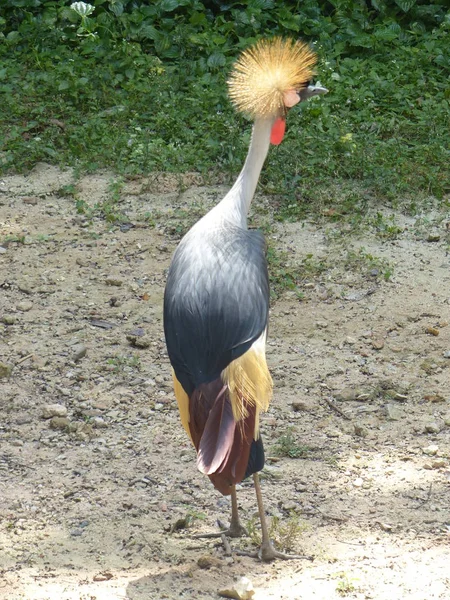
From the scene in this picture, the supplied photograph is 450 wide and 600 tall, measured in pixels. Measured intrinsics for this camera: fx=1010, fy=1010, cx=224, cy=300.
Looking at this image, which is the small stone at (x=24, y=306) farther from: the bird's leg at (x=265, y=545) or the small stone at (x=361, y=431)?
the bird's leg at (x=265, y=545)

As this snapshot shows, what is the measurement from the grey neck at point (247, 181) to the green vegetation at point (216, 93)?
1957 mm

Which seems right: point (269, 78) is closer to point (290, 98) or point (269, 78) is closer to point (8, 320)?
point (290, 98)

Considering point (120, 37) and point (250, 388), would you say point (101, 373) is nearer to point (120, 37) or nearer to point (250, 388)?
point (250, 388)

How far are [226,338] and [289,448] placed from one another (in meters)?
0.97

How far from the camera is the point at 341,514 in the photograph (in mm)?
3984

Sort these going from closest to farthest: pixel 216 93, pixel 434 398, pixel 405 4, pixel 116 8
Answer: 1. pixel 434 398
2. pixel 216 93
3. pixel 116 8
4. pixel 405 4

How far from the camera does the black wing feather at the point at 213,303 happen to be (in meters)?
3.60

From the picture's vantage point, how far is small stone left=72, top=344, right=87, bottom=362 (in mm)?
5043

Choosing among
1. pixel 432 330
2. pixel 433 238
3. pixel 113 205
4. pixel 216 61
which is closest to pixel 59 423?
pixel 432 330

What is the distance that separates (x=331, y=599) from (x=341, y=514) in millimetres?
623

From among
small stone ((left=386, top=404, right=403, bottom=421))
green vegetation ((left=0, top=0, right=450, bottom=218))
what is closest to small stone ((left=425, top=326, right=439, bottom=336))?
small stone ((left=386, top=404, right=403, bottom=421))

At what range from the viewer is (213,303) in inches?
146

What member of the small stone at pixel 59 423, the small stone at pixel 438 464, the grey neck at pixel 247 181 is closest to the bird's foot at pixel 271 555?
the small stone at pixel 438 464

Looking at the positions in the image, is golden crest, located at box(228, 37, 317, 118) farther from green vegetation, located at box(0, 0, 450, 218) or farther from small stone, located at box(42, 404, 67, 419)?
green vegetation, located at box(0, 0, 450, 218)
